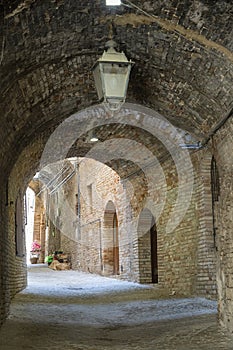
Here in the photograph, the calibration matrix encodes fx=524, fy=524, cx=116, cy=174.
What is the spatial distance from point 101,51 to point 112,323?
4216 millimetres

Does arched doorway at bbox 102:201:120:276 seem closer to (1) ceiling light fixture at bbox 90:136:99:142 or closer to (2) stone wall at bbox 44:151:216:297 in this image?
(2) stone wall at bbox 44:151:216:297

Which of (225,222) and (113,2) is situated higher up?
(113,2)

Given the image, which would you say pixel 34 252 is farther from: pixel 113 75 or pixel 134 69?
pixel 113 75

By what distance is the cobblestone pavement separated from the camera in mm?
6352

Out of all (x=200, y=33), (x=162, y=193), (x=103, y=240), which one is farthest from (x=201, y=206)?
(x=103, y=240)

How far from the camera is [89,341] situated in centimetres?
669

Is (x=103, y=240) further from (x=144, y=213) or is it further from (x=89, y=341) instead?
(x=89, y=341)

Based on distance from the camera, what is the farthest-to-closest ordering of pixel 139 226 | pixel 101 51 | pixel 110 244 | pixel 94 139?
pixel 110 244 → pixel 139 226 → pixel 94 139 → pixel 101 51

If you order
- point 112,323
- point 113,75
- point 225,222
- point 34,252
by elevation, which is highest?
point 113,75

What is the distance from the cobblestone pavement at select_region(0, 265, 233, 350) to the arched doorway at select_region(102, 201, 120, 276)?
6.61 metres

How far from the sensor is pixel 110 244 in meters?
19.2

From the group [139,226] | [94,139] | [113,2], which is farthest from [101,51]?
[139,226]

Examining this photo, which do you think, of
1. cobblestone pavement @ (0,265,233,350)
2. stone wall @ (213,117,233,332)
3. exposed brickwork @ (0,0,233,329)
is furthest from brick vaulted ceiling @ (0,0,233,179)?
cobblestone pavement @ (0,265,233,350)

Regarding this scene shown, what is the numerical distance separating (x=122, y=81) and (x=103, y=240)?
13.7 metres
